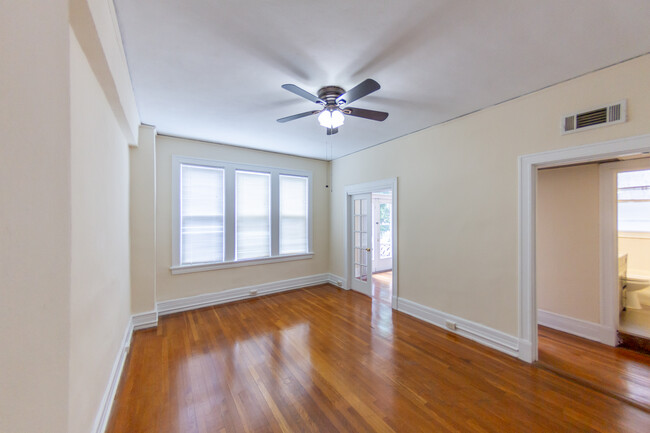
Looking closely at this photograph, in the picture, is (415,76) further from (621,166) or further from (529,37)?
(621,166)

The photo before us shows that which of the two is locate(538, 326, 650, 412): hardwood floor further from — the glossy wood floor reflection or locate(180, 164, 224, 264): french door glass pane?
locate(180, 164, 224, 264): french door glass pane

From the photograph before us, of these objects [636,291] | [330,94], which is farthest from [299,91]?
[636,291]

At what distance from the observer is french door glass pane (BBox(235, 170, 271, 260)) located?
445cm

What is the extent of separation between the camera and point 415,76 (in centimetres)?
219

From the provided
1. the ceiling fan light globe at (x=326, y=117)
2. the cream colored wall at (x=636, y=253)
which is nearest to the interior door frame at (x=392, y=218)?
the ceiling fan light globe at (x=326, y=117)

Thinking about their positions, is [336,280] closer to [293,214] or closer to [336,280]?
A: [336,280]

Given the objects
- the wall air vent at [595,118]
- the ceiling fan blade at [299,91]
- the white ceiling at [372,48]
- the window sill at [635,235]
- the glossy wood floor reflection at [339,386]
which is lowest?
the glossy wood floor reflection at [339,386]

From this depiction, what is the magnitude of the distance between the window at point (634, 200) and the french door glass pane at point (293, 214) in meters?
4.77

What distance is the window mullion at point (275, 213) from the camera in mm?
4809

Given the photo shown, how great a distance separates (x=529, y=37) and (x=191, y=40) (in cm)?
245

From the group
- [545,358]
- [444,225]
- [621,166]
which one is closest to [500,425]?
[545,358]

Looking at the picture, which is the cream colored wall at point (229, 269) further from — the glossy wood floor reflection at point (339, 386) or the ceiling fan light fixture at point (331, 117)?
the ceiling fan light fixture at point (331, 117)

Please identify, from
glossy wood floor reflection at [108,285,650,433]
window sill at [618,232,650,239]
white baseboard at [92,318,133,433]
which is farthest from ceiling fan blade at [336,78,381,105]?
window sill at [618,232,650,239]

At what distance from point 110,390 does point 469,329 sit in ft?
12.2
